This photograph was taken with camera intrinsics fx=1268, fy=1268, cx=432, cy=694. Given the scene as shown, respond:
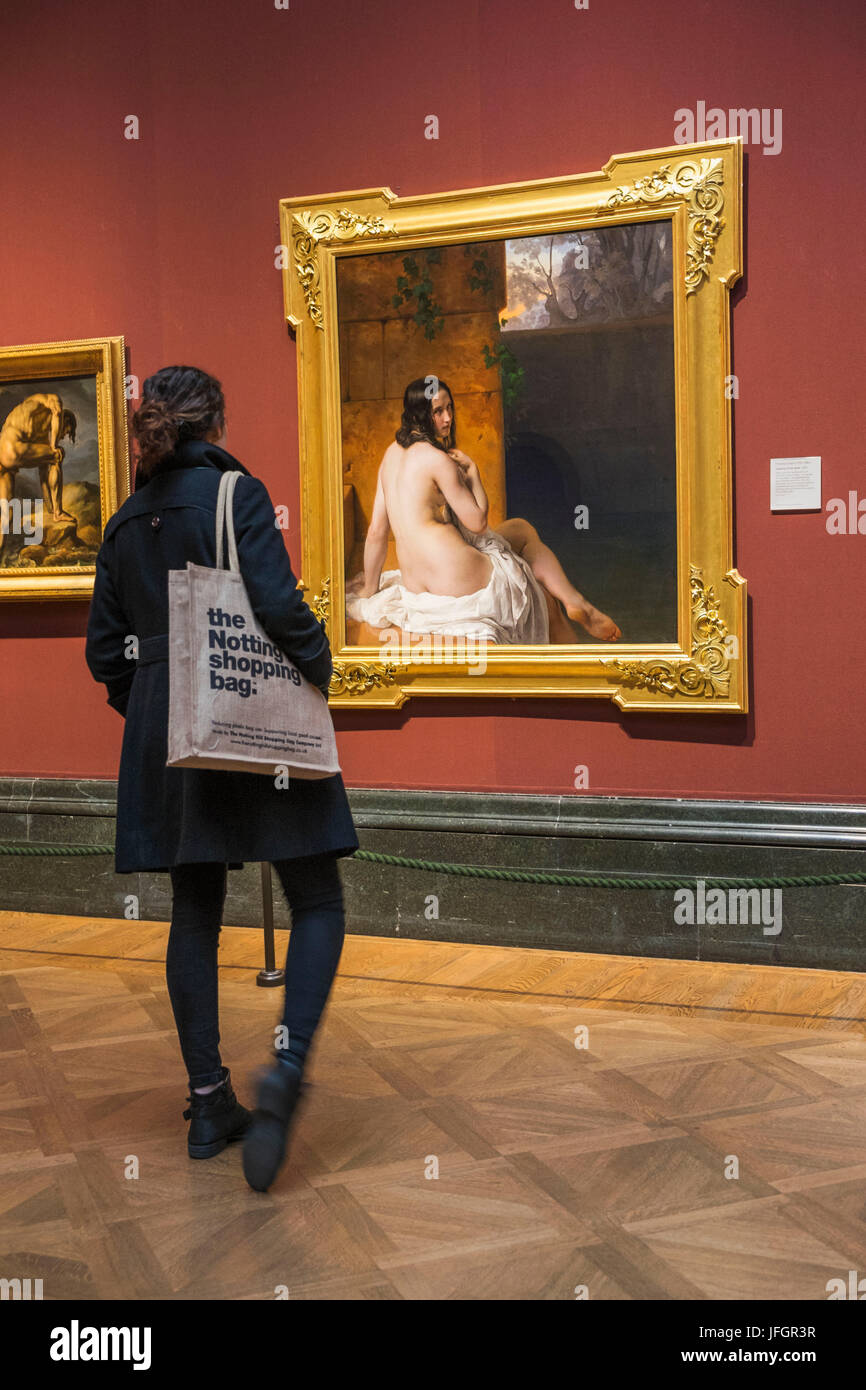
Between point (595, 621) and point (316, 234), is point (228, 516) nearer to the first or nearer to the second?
point (595, 621)

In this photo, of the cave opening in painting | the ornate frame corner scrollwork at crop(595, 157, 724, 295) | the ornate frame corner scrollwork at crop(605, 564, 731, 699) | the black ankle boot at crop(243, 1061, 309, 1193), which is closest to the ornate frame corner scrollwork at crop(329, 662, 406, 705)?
the cave opening in painting

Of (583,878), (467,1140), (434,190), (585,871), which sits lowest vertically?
(467,1140)

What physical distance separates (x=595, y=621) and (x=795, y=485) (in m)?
0.97

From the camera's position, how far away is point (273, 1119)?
9.19 ft

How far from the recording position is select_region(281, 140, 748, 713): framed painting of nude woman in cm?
513

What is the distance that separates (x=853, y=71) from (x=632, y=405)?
1484mm

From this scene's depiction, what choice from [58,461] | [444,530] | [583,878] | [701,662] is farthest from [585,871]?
[58,461]

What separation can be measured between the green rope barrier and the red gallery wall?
49cm

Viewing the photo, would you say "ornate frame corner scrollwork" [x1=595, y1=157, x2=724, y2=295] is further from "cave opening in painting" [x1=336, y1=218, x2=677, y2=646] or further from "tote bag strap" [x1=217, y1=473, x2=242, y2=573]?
"tote bag strap" [x1=217, y1=473, x2=242, y2=573]

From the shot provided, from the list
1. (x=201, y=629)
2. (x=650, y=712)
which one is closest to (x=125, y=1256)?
(x=201, y=629)

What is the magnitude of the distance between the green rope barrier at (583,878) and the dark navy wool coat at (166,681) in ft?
6.00

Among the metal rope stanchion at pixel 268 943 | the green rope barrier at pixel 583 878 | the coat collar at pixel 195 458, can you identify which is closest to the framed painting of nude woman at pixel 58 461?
the green rope barrier at pixel 583 878

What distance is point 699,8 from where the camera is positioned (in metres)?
5.05

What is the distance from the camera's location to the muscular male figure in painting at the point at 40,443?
6.14 m
